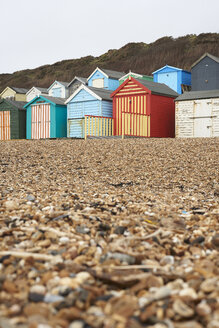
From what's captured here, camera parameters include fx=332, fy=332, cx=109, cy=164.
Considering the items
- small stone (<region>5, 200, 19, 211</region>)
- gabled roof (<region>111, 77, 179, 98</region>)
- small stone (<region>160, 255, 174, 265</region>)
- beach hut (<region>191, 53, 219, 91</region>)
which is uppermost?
beach hut (<region>191, 53, 219, 91</region>)

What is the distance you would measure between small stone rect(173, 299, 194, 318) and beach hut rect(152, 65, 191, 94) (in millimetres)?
25864

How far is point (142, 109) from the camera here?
57.6 ft

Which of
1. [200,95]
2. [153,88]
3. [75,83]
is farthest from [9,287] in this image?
[75,83]

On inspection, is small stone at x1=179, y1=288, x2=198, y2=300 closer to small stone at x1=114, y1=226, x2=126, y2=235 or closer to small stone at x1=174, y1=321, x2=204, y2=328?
small stone at x1=174, y1=321, x2=204, y2=328

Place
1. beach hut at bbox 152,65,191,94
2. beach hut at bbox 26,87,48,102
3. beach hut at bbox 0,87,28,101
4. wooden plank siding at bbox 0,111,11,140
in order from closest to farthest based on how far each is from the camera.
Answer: wooden plank siding at bbox 0,111,11,140 < beach hut at bbox 152,65,191,94 < beach hut at bbox 26,87,48,102 < beach hut at bbox 0,87,28,101

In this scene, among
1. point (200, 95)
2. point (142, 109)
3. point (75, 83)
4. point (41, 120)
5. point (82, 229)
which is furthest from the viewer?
point (75, 83)

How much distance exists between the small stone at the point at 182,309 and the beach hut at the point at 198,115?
15.2 metres

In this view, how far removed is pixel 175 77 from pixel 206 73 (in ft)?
15.2

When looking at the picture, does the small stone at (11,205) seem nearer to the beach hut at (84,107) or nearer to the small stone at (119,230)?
the small stone at (119,230)

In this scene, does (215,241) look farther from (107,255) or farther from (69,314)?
(69,314)

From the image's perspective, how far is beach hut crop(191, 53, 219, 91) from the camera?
21.6m

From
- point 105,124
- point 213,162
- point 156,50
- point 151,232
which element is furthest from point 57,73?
point 151,232

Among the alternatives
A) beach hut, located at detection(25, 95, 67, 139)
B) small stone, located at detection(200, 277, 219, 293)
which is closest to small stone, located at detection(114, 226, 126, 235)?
small stone, located at detection(200, 277, 219, 293)

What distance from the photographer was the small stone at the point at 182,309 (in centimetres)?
146
